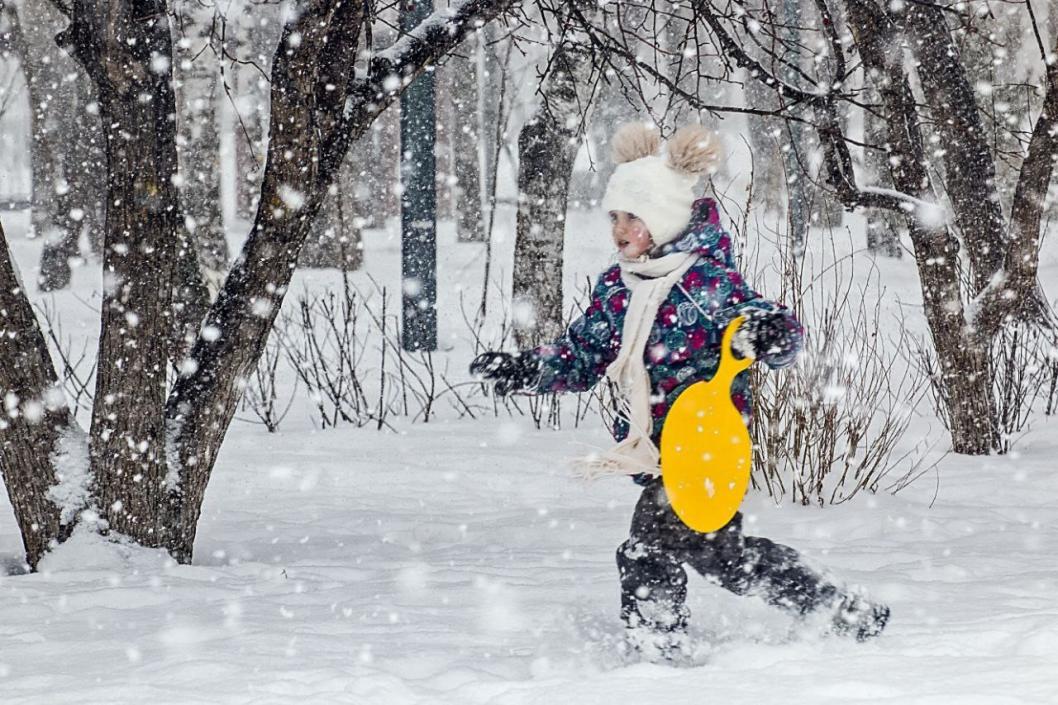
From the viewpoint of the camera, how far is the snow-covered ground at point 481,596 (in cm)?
263

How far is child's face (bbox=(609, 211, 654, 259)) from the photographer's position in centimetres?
301

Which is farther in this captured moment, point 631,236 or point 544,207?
point 544,207

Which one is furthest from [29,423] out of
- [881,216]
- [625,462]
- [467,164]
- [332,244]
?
[467,164]

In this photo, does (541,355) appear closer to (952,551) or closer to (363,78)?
(363,78)

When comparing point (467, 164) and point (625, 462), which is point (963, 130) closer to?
point (625, 462)

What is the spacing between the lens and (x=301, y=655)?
293cm

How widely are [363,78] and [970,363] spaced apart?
348 cm

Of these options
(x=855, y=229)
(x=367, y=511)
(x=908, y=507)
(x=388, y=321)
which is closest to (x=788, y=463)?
(x=908, y=507)

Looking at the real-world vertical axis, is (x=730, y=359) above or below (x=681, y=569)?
above

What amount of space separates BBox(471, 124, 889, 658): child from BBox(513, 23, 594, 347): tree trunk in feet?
15.6

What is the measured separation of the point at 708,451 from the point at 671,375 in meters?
0.30

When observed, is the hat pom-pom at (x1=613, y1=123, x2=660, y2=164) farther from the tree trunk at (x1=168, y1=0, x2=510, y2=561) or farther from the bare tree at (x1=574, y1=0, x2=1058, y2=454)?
the bare tree at (x1=574, y1=0, x2=1058, y2=454)

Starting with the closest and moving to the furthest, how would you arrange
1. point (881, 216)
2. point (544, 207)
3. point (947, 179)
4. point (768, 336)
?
point (768, 336), point (947, 179), point (544, 207), point (881, 216)

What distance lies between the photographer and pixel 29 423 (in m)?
3.65
